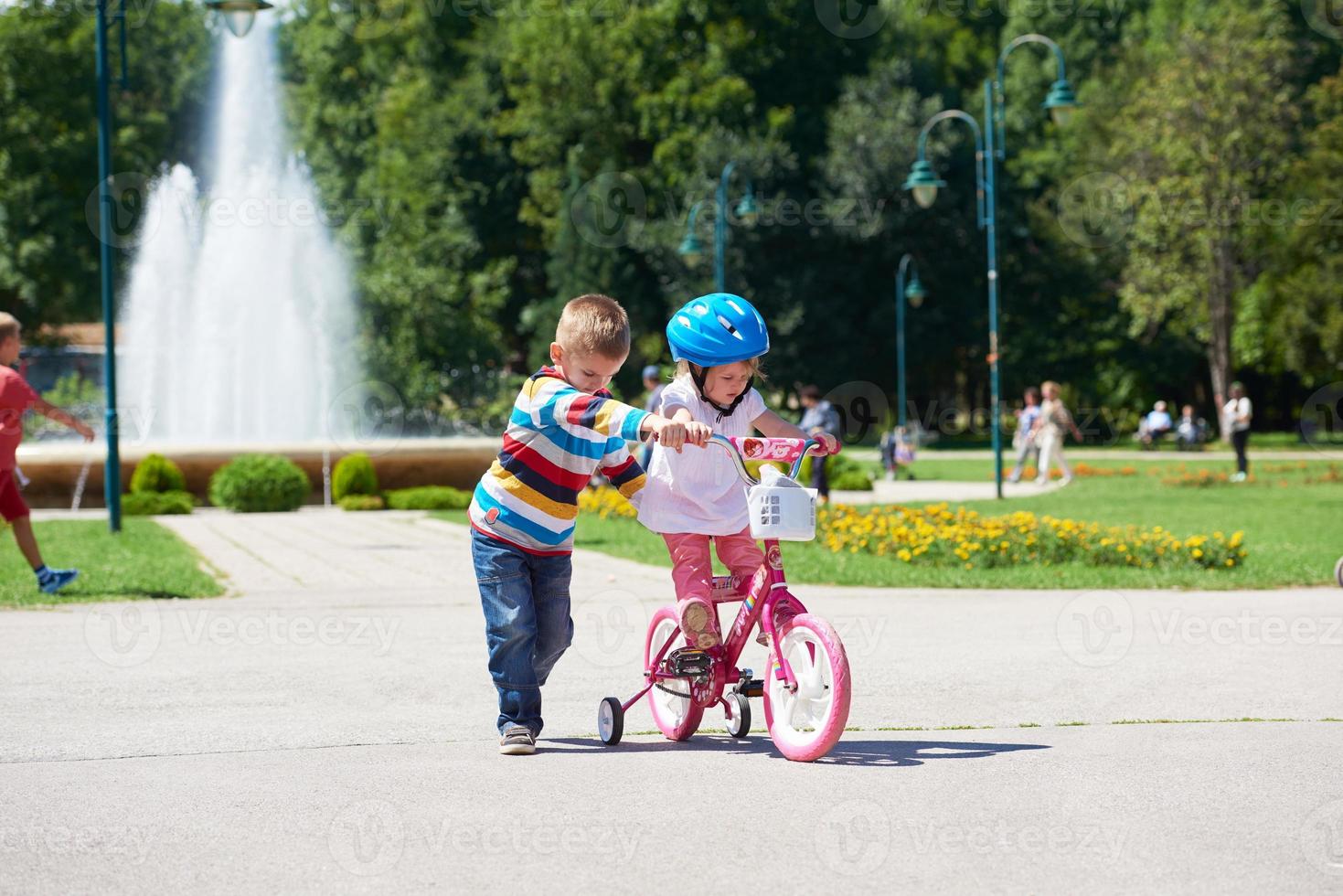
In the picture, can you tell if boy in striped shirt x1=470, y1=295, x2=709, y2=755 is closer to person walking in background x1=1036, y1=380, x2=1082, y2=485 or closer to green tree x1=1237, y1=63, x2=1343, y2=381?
person walking in background x1=1036, y1=380, x2=1082, y2=485

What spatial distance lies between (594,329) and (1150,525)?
47.5ft

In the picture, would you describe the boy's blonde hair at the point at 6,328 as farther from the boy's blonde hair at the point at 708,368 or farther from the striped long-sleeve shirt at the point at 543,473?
the boy's blonde hair at the point at 708,368

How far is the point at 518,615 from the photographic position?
6012 millimetres

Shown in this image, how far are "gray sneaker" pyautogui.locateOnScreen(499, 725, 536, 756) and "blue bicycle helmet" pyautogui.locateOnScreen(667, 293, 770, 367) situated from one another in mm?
1395

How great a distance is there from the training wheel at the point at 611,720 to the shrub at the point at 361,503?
58.9 feet

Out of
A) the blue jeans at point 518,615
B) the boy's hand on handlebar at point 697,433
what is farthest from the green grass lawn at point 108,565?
the boy's hand on handlebar at point 697,433

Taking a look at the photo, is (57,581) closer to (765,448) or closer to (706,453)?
(706,453)

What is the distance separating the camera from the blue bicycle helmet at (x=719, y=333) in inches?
230

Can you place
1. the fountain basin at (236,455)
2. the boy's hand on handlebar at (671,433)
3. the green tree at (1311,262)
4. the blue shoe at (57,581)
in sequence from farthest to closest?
the green tree at (1311,262), the fountain basin at (236,455), the blue shoe at (57,581), the boy's hand on handlebar at (671,433)

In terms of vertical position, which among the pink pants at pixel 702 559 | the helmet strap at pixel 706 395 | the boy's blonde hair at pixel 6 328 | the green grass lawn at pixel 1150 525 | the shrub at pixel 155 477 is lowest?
the green grass lawn at pixel 1150 525

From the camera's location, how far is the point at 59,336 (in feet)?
191

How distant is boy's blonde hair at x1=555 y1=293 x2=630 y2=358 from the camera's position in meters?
5.79

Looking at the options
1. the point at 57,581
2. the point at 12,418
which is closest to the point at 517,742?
the point at 12,418

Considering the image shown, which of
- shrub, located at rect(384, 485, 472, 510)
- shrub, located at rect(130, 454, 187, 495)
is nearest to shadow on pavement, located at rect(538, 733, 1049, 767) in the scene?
shrub, located at rect(384, 485, 472, 510)
